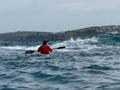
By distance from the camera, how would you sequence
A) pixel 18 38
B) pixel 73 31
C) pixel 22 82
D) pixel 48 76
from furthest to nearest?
pixel 18 38 → pixel 73 31 → pixel 48 76 → pixel 22 82

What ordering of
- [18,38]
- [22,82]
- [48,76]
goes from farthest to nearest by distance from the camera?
[18,38] → [48,76] → [22,82]

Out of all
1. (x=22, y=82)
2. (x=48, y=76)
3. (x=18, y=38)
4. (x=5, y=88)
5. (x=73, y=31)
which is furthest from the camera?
(x=18, y=38)

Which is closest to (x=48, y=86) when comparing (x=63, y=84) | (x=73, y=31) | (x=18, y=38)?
(x=63, y=84)

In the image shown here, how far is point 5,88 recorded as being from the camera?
773 centimetres

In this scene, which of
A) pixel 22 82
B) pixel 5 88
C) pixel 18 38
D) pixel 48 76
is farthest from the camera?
pixel 18 38

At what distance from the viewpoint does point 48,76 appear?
972 cm

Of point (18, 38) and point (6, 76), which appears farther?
point (18, 38)

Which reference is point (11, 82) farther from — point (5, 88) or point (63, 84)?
point (63, 84)

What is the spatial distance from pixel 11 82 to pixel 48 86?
5.19 feet

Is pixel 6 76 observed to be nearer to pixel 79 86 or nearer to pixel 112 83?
pixel 79 86

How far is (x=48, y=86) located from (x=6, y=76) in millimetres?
2788

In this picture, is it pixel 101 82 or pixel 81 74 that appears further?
pixel 81 74

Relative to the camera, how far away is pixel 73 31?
109 metres

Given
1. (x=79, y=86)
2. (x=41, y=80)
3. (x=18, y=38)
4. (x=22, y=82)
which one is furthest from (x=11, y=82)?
(x=18, y=38)
